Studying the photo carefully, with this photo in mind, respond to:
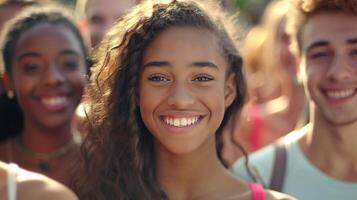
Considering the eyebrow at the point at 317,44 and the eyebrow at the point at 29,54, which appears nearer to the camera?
the eyebrow at the point at 317,44

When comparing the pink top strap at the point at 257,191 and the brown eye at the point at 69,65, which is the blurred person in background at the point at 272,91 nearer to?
the brown eye at the point at 69,65

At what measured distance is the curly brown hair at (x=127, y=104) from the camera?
4820 mm

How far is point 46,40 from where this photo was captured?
5879mm

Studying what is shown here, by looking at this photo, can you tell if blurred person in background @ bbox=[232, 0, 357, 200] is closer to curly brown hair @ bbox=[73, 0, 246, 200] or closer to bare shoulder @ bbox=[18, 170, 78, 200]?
curly brown hair @ bbox=[73, 0, 246, 200]

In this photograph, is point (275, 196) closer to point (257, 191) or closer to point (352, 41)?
point (257, 191)

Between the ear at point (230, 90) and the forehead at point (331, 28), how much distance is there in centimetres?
64

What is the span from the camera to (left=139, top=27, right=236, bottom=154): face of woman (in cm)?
474

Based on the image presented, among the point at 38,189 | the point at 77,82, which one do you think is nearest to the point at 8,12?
the point at 77,82

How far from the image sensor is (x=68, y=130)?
5984 millimetres

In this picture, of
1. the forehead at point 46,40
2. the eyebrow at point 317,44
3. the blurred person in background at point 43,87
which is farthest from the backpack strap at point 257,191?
the forehead at point 46,40

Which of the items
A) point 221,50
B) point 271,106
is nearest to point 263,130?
point 271,106

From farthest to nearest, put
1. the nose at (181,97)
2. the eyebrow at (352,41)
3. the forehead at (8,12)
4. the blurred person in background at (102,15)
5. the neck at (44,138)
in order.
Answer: the blurred person in background at (102,15)
the forehead at (8,12)
the neck at (44,138)
the eyebrow at (352,41)
the nose at (181,97)

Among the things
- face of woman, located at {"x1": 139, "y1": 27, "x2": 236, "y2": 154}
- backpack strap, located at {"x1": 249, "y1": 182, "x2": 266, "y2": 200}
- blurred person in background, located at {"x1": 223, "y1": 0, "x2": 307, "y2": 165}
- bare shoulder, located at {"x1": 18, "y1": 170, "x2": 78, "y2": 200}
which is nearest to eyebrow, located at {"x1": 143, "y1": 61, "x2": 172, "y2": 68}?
face of woman, located at {"x1": 139, "y1": 27, "x2": 236, "y2": 154}

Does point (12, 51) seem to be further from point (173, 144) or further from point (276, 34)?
point (276, 34)
